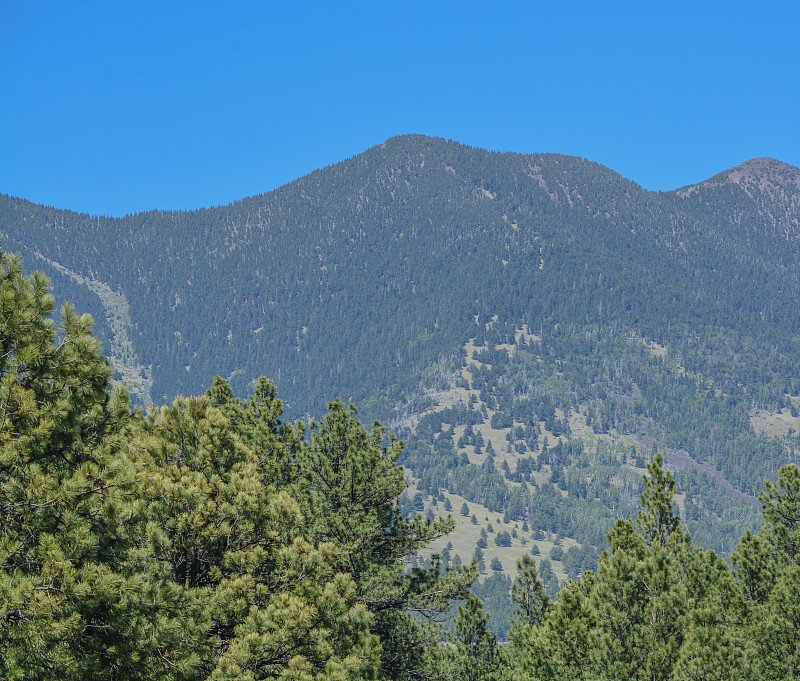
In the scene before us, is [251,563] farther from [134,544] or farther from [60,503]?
[60,503]

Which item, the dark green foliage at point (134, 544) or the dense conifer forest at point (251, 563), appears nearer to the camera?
the dark green foliage at point (134, 544)

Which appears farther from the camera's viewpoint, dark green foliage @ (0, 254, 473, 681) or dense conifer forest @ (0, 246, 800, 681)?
dense conifer forest @ (0, 246, 800, 681)

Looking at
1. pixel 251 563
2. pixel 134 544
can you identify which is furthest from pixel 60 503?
pixel 251 563

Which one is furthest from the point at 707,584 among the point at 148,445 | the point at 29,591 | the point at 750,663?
the point at 29,591

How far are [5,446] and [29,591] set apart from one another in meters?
1.99

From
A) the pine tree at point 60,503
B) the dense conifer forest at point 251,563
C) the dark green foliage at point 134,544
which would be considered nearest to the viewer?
the pine tree at point 60,503

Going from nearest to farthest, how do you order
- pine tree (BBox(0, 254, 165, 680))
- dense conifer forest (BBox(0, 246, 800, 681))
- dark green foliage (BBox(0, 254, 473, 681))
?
pine tree (BBox(0, 254, 165, 680)), dark green foliage (BBox(0, 254, 473, 681)), dense conifer forest (BBox(0, 246, 800, 681))

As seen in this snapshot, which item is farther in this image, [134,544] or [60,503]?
[134,544]

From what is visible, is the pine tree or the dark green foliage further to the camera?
the dark green foliage

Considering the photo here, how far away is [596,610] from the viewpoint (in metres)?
18.2

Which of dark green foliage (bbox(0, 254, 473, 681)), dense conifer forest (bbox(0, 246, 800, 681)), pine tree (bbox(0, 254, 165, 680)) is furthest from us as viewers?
dense conifer forest (bbox(0, 246, 800, 681))

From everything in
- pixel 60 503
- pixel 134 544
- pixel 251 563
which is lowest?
pixel 251 563

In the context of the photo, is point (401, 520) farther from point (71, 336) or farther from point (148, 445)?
point (71, 336)

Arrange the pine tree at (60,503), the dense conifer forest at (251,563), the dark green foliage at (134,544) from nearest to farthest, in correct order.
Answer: the pine tree at (60,503), the dark green foliage at (134,544), the dense conifer forest at (251,563)
